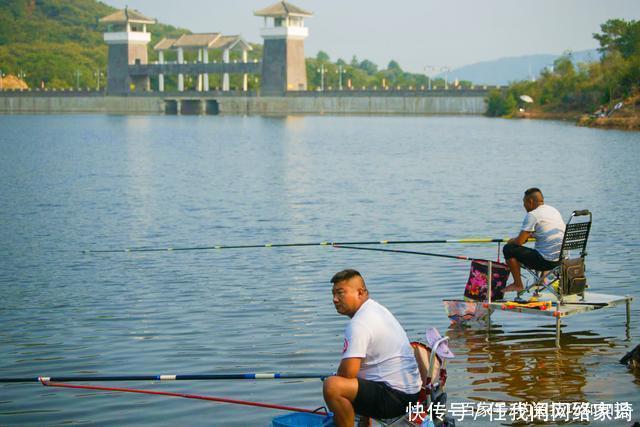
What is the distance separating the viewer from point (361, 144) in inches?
2409

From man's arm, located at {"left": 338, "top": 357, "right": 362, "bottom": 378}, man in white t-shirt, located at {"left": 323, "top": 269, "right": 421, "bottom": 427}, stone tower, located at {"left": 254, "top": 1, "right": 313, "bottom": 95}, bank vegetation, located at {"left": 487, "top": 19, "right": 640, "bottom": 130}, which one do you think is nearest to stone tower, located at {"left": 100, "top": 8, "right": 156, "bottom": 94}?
stone tower, located at {"left": 254, "top": 1, "right": 313, "bottom": 95}

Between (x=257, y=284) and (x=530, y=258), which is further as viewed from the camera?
(x=257, y=284)

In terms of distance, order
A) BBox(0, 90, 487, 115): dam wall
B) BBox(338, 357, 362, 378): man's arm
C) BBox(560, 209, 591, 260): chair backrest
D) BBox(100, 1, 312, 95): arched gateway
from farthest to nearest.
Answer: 1. BBox(100, 1, 312, 95): arched gateway
2. BBox(0, 90, 487, 115): dam wall
3. BBox(560, 209, 591, 260): chair backrest
4. BBox(338, 357, 362, 378): man's arm

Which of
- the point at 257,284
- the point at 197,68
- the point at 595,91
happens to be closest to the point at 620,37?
the point at 595,91

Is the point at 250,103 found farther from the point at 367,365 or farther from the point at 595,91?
the point at 367,365

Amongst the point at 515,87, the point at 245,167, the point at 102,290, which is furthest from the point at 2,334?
the point at 515,87

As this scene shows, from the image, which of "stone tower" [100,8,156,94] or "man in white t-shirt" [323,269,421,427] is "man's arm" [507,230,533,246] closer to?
"man in white t-shirt" [323,269,421,427]

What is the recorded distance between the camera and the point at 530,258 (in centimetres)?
1040

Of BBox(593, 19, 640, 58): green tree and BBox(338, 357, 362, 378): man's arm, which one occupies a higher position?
BBox(593, 19, 640, 58): green tree

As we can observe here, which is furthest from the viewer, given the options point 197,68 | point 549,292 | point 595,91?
point 197,68

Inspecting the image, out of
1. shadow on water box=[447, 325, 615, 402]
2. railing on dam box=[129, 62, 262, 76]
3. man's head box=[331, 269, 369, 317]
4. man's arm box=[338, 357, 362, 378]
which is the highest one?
railing on dam box=[129, 62, 262, 76]

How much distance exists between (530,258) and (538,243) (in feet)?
0.60

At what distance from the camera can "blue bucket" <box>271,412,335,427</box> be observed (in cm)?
664

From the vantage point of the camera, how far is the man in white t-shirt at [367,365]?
648 cm
